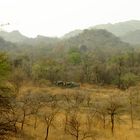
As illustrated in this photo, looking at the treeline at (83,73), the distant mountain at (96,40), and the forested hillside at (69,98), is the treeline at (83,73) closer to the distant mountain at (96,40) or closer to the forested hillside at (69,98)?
the forested hillside at (69,98)

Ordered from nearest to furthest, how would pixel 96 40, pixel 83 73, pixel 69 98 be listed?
1. pixel 69 98
2. pixel 83 73
3. pixel 96 40

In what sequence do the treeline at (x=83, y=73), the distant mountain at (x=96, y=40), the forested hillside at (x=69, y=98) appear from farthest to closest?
the distant mountain at (x=96, y=40), the treeline at (x=83, y=73), the forested hillside at (x=69, y=98)

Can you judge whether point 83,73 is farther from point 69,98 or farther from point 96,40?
point 96,40

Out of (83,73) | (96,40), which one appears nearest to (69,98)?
(83,73)

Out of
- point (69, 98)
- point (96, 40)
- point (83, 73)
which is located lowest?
point (69, 98)

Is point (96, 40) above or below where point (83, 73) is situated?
above

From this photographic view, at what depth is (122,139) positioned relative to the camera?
134 feet

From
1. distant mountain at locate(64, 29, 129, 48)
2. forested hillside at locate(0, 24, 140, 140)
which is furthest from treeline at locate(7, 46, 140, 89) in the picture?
distant mountain at locate(64, 29, 129, 48)

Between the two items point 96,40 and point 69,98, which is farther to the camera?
point 96,40

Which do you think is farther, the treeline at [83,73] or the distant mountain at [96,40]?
the distant mountain at [96,40]

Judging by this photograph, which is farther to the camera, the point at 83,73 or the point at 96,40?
the point at 96,40

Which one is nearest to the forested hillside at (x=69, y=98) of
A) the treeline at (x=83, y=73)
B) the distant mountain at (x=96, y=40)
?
the treeline at (x=83, y=73)

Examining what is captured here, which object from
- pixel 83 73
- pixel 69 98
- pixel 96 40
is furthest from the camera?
pixel 96 40

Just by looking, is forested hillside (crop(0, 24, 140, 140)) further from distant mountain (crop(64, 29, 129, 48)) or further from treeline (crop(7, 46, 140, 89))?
distant mountain (crop(64, 29, 129, 48))
